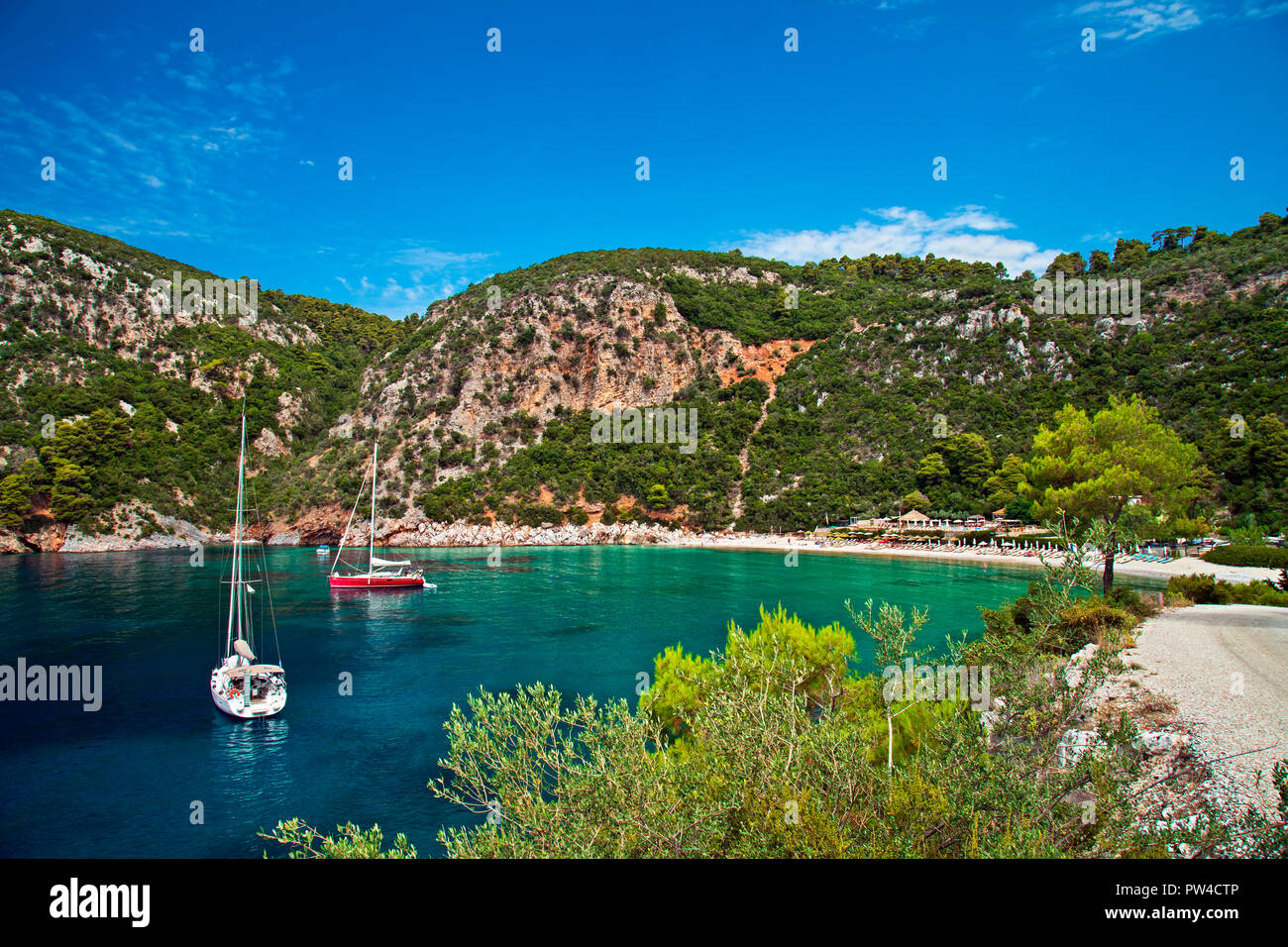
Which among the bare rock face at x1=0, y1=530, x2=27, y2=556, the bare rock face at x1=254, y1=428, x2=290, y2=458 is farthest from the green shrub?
the bare rock face at x1=254, y1=428, x2=290, y2=458

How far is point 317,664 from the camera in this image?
2272 cm

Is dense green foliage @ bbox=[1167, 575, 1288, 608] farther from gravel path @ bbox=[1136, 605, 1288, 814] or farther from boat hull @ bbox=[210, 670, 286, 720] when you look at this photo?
boat hull @ bbox=[210, 670, 286, 720]

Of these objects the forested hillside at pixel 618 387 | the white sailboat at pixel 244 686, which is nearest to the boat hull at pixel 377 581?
the white sailboat at pixel 244 686

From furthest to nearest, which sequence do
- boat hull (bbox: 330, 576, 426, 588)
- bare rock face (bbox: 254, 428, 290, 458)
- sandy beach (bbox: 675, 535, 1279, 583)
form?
bare rock face (bbox: 254, 428, 290, 458) → boat hull (bbox: 330, 576, 426, 588) → sandy beach (bbox: 675, 535, 1279, 583)

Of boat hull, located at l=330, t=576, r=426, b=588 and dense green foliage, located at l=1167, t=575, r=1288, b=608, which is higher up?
dense green foliage, located at l=1167, t=575, r=1288, b=608

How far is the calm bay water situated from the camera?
40.7 ft

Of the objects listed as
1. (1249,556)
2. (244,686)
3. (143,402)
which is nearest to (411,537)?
(143,402)

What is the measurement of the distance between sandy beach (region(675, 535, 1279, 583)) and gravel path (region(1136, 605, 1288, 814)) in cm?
946

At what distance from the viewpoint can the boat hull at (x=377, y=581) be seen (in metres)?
38.6

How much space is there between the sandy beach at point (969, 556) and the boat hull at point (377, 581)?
32.5 metres

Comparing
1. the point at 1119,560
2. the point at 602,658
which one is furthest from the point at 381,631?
the point at 1119,560

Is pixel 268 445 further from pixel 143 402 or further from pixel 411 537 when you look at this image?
pixel 411 537
